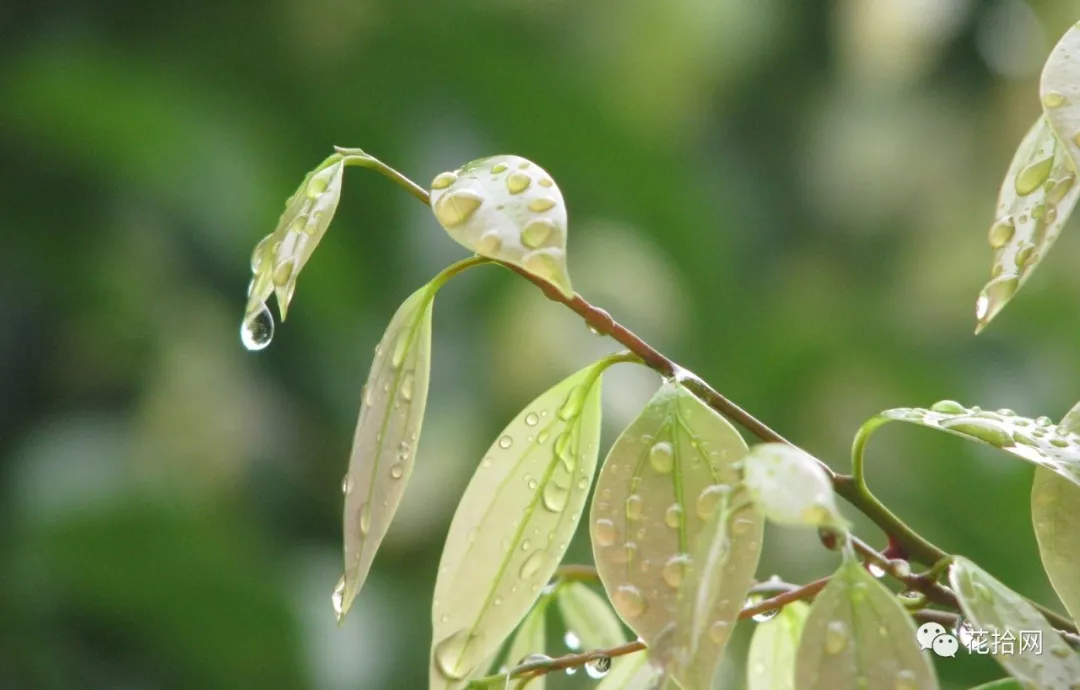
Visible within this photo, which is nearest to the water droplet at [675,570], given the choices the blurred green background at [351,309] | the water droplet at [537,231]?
the water droplet at [537,231]

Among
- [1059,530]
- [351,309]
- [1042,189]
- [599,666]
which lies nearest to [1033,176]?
[1042,189]

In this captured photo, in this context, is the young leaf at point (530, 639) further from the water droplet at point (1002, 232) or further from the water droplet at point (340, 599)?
the water droplet at point (1002, 232)

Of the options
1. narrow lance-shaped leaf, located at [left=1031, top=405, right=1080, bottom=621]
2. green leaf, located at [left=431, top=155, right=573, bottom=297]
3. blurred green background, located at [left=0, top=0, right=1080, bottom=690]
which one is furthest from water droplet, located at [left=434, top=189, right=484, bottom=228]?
blurred green background, located at [left=0, top=0, right=1080, bottom=690]

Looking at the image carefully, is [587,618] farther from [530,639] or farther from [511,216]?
[511,216]

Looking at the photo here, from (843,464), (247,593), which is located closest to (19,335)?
(247,593)

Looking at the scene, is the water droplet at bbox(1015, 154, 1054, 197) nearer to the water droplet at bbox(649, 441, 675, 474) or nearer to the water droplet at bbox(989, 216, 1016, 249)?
the water droplet at bbox(989, 216, 1016, 249)
